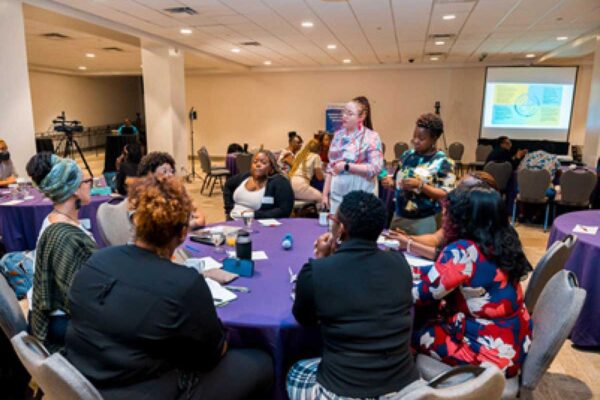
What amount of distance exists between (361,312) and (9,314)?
150 centimetres

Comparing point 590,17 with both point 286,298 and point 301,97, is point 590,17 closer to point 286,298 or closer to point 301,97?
point 286,298

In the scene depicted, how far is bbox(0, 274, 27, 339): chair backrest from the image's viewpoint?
181 centimetres

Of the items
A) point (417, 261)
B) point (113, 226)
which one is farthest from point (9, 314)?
point (417, 261)

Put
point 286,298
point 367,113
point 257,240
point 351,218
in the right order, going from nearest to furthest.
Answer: point 351,218
point 286,298
point 257,240
point 367,113

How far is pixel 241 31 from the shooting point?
7.72m

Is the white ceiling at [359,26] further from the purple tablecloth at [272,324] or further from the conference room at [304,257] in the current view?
the purple tablecloth at [272,324]

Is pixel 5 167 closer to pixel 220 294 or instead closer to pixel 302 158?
pixel 302 158

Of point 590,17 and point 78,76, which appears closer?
point 590,17

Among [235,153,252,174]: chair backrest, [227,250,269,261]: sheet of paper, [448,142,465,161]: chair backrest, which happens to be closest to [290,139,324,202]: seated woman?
[235,153,252,174]: chair backrest

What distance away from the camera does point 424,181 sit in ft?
9.73

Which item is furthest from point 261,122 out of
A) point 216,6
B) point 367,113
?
point 367,113

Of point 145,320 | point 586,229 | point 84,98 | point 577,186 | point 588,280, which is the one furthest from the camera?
point 84,98

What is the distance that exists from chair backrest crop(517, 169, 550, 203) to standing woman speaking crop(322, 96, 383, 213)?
3.45 meters

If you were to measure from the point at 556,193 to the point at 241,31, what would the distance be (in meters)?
5.80
